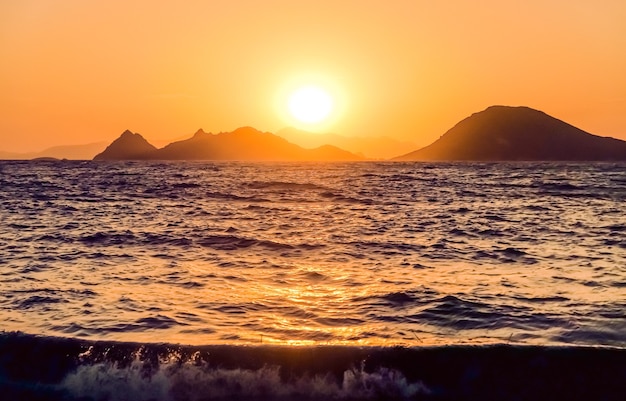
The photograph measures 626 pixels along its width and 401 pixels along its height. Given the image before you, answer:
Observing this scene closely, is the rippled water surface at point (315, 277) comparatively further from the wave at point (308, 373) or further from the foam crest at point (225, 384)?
the foam crest at point (225, 384)

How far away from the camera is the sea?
8.97 meters

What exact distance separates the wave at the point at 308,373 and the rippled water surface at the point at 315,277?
67.9 inches

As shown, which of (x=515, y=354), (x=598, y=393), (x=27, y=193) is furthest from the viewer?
(x=27, y=193)

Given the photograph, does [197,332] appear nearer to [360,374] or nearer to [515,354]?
[360,374]

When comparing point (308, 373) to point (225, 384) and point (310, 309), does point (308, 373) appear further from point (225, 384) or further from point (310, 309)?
point (310, 309)

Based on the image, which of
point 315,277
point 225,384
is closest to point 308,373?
point 225,384

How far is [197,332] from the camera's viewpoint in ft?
38.9

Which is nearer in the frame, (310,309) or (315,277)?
(310,309)

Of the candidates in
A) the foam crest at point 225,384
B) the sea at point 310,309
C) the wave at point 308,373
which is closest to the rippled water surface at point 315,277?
the sea at point 310,309

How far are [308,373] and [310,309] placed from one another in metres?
4.95

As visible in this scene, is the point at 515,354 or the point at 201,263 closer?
the point at 515,354

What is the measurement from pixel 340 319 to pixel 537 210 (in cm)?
3142

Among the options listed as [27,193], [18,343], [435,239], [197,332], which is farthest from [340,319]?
[27,193]

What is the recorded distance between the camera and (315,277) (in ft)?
58.2
